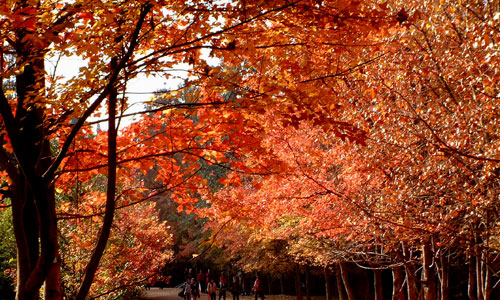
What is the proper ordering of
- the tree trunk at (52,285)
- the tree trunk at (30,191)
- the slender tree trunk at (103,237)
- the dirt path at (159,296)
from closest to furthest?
the tree trunk at (30,191)
the slender tree trunk at (103,237)
the tree trunk at (52,285)
the dirt path at (159,296)

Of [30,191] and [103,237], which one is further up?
[30,191]

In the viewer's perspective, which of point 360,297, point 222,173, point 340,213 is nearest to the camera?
point 340,213

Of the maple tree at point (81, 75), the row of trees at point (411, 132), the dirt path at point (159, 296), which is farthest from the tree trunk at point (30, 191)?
the dirt path at point (159, 296)

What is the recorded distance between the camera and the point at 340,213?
10.4 meters

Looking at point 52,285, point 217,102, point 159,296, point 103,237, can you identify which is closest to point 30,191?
point 103,237

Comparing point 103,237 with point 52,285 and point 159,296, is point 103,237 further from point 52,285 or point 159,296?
point 159,296

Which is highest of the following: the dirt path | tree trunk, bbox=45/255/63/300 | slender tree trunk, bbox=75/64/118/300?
slender tree trunk, bbox=75/64/118/300

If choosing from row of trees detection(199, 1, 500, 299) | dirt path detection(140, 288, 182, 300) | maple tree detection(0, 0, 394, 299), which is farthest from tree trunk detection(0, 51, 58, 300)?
dirt path detection(140, 288, 182, 300)

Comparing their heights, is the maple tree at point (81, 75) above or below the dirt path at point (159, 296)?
above

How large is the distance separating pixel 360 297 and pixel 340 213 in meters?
20.6

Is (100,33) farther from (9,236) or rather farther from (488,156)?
(9,236)

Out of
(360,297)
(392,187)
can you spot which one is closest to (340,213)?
(392,187)

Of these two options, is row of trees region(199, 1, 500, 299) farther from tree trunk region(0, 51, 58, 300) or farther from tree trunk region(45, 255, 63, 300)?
tree trunk region(0, 51, 58, 300)

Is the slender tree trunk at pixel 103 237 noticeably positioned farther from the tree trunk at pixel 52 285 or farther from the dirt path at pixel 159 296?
the dirt path at pixel 159 296
